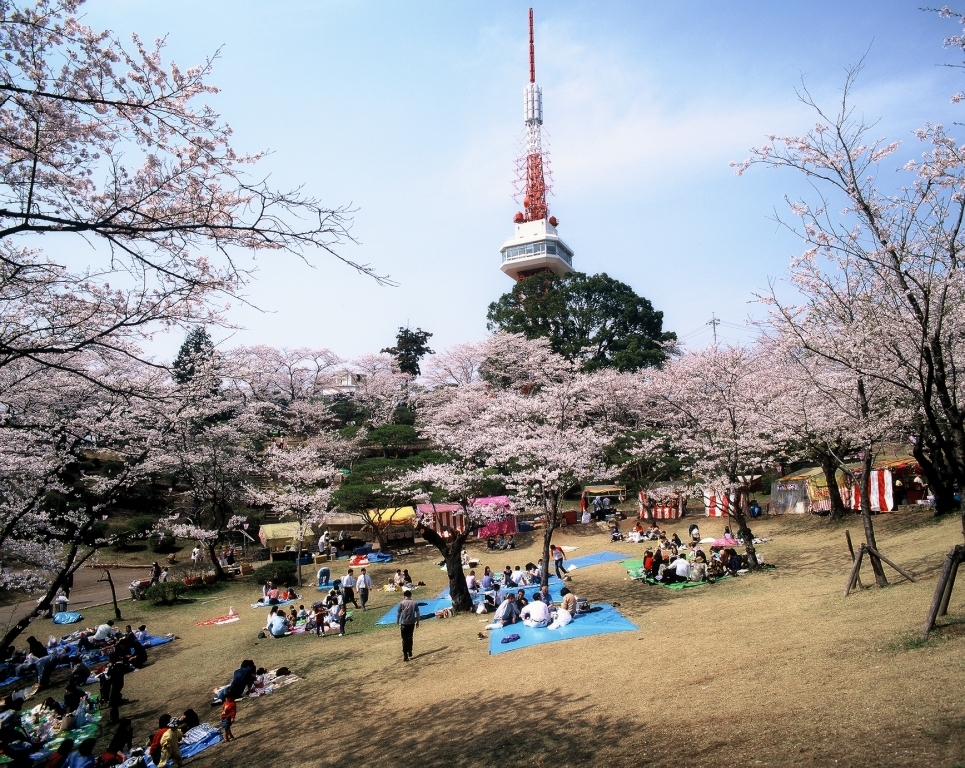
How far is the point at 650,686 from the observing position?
7898mm

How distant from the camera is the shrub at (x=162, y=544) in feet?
90.1

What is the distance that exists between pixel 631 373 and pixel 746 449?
21.7 meters

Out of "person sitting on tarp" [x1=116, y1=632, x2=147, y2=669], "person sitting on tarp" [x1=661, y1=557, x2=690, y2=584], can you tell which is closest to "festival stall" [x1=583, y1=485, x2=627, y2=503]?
"person sitting on tarp" [x1=661, y1=557, x2=690, y2=584]

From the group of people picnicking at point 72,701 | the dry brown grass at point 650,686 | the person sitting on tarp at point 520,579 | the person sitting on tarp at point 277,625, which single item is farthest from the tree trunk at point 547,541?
the group of people picnicking at point 72,701

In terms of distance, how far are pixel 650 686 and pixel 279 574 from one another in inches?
701

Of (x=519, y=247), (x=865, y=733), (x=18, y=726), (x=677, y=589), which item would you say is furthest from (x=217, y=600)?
(x=519, y=247)

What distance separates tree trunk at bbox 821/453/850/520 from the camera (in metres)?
21.1

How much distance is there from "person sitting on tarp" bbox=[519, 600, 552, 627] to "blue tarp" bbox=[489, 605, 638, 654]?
0.55ft

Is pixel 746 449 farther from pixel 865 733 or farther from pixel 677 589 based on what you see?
pixel 865 733

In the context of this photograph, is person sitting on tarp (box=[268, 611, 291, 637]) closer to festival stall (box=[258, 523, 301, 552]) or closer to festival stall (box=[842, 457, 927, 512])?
festival stall (box=[258, 523, 301, 552])

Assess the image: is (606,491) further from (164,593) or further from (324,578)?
(164,593)

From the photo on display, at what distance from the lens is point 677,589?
603 inches

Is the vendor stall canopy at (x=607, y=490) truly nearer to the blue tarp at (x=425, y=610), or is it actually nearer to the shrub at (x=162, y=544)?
the blue tarp at (x=425, y=610)

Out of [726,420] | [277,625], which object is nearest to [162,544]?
[277,625]
